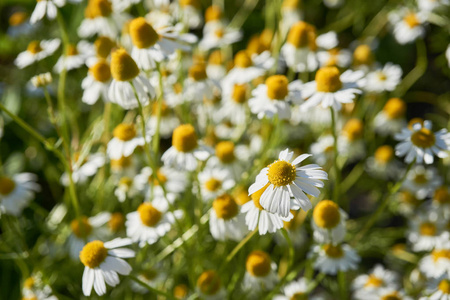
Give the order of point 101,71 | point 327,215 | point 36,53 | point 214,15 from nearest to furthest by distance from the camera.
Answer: point 327,215 → point 101,71 → point 36,53 → point 214,15

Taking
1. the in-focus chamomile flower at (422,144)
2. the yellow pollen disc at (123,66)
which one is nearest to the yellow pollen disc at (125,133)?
the yellow pollen disc at (123,66)

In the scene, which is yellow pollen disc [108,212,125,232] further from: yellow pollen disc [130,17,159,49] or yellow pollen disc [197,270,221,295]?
yellow pollen disc [130,17,159,49]

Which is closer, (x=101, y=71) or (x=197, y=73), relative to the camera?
(x=101, y=71)

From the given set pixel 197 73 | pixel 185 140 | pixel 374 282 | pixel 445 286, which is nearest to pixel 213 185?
pixel 185 140

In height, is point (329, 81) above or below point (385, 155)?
above

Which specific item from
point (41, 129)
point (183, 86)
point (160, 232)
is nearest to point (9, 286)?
point (41, 129)

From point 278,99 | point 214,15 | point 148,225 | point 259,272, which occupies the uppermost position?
point 278,99

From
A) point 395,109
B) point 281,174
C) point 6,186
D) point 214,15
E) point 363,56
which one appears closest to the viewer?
point 281,174

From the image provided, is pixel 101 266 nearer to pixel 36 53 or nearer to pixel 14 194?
pixel 14 194

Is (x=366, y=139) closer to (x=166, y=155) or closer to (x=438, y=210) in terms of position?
(x=438, y=210)
